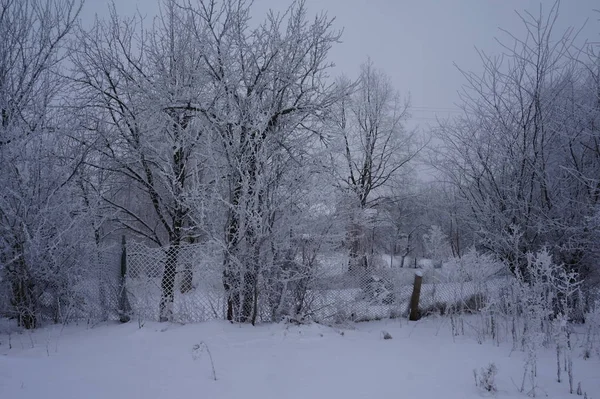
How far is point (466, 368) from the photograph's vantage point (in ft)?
12.4

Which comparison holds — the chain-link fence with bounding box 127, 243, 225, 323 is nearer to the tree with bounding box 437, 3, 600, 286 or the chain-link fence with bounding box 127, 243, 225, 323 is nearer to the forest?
the forest

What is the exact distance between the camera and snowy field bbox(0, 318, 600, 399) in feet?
10.1

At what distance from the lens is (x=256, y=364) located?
3.77m

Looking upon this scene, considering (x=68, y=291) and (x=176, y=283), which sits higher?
(x=176, y=283)

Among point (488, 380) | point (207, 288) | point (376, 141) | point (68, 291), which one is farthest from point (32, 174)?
point (376, 141)

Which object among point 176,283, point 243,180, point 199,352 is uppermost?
point 243,180

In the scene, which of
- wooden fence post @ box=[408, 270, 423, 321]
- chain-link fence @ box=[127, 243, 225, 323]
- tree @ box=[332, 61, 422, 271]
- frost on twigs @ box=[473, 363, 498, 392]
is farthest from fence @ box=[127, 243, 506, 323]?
tree @ box=[332, 61, 422, 271]

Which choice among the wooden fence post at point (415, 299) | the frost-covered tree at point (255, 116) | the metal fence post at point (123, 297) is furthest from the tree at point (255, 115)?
the wooden fence post at point (415, 299)

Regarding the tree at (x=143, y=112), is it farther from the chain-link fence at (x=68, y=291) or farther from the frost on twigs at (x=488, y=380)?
the frost on twigs at (x=488, y=380)

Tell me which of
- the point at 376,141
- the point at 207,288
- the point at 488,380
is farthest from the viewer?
the point at 376,141

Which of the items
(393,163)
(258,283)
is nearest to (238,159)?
(258,283)

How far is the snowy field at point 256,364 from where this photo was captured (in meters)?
3.07

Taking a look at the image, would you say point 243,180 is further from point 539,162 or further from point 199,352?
point 539,162

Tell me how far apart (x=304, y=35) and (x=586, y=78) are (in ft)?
18.2
